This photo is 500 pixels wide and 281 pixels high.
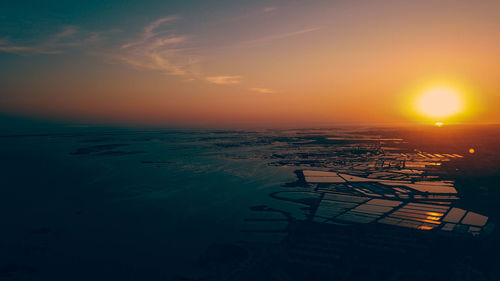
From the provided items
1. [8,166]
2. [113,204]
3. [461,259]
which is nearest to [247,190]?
[113,204]

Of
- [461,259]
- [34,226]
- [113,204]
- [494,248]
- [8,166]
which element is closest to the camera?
[461,259]

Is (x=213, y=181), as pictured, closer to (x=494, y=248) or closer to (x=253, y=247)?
(x=253, y=247)

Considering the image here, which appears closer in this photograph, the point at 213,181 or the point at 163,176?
the point at 213,181

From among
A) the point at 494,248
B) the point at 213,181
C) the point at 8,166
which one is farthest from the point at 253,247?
the point at 8,166

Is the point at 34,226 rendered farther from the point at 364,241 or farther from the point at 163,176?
the point at 364,241

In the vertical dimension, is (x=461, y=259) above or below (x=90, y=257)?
above

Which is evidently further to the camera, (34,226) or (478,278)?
(34,226)

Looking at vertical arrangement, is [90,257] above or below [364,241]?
below

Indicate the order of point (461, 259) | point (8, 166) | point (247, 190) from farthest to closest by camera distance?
point (8, 166) < point (247, 190) < point (461, 259)

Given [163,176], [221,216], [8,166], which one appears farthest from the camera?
[8,166]
